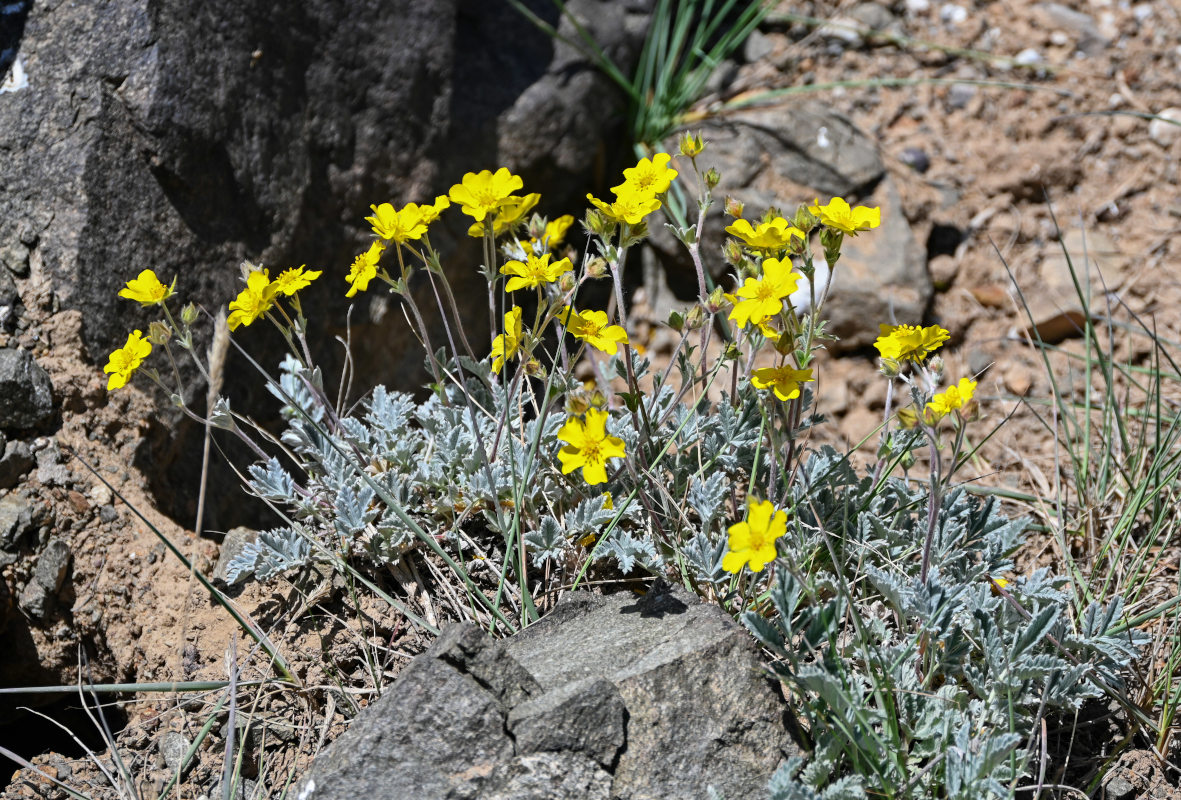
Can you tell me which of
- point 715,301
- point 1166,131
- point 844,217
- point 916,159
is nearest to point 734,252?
point 715,301

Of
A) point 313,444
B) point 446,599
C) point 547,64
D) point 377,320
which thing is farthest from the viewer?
point 547,64

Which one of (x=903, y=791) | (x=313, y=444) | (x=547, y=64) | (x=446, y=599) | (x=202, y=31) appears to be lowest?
(x=903, y=791)

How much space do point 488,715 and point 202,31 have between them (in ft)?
8.26

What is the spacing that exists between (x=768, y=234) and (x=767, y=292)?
0.15m

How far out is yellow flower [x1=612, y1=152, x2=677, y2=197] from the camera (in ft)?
7.51

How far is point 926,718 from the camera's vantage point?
6.73 feet

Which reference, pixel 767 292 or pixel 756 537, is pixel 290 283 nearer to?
pixel 767 292

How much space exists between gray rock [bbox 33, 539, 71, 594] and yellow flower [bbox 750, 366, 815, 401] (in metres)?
1.92

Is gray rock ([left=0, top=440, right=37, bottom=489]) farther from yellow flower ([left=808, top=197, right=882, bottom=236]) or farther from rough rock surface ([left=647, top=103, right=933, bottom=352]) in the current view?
rough rock surface ([left=647, top=103, right=933, bottom=352])

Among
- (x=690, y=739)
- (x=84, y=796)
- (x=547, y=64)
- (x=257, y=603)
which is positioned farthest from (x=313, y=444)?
(x=547, y=64)

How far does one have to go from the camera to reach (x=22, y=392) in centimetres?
269

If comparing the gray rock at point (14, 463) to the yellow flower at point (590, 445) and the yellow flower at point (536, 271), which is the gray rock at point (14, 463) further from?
the yellow flower at point (590, 445)

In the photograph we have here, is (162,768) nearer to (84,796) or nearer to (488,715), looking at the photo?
(84,796)

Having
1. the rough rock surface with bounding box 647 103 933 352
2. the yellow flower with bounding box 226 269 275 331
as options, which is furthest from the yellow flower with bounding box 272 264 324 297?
the rough rock surface with bounding box 647 103 933 352
